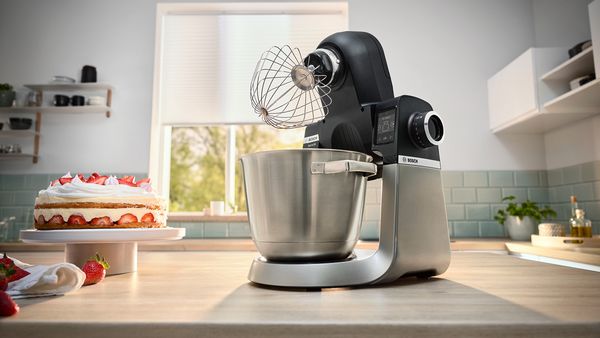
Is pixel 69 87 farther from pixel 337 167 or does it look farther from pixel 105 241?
pixel 337 167

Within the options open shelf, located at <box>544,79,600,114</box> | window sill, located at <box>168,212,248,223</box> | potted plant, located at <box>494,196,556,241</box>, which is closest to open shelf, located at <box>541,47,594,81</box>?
open shelf, located at <box>544,79,600,114</box>

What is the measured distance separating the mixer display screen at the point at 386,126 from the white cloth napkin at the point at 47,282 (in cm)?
50

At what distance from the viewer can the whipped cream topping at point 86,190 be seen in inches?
36.0

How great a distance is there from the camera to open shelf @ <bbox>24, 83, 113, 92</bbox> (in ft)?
8.73

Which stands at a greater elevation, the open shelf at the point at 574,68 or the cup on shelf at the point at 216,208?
the open shelf at the point at 574,68

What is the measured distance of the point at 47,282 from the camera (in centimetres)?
48

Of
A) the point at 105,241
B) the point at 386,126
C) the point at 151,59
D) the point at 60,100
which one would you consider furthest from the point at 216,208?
the point at 386,126

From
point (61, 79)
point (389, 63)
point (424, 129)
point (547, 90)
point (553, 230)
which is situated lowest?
point (553, 230)

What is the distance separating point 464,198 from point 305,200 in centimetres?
237

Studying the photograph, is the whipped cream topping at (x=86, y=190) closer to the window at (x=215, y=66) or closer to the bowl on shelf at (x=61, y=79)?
the window at (x=215, y=66)

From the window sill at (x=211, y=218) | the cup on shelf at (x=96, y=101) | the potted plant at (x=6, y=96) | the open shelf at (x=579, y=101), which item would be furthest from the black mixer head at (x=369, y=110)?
the potted plant at (x=6, y=96)

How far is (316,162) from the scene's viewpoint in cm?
54

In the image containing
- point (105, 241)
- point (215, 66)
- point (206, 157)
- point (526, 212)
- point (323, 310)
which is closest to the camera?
point (323, 310)

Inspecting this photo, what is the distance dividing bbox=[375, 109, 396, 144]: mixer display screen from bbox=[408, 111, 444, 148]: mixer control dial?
0.03 meters
